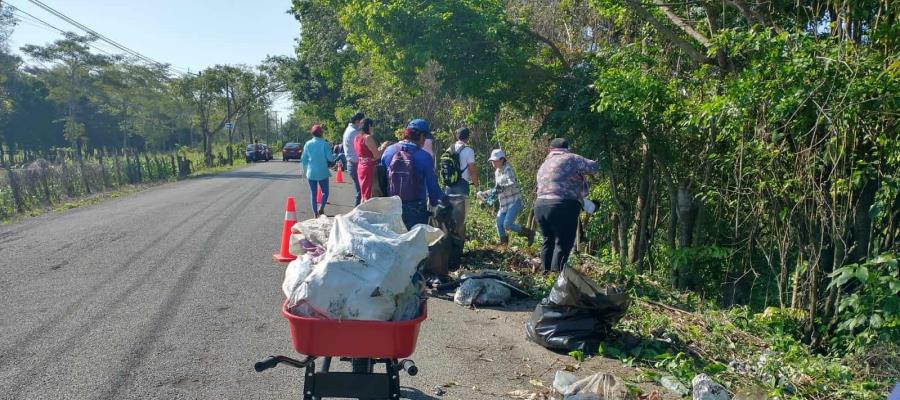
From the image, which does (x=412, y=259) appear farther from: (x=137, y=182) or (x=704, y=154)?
(x=137, y=182)

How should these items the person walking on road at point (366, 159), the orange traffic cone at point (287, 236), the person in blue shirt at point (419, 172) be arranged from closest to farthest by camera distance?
the person in blue shirt at point (419, 172)
the person walking on road at point (366, 159)
the orange traffic cone at point (287, 236)

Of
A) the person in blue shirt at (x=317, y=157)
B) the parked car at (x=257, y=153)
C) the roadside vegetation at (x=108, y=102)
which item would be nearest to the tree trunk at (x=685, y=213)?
the person in blue shirt at (x=317, y=157)

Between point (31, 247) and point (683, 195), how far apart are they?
358 inches

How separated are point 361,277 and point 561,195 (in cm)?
434

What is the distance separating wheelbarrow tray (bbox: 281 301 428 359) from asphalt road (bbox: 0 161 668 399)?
1226 mm

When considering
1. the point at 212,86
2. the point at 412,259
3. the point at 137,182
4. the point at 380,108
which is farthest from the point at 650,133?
the point at 212,86

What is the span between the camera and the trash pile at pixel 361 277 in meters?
3.22

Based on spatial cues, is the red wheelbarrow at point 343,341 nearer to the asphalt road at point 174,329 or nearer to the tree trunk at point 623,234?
the asphalt road at point 174,329

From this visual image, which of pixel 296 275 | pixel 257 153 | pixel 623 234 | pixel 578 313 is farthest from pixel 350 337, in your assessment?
pixel 257 153

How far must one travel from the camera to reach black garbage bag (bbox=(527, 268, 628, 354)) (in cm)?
523

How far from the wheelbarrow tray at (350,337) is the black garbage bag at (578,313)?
7.26 feet

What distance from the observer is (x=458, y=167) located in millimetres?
9672

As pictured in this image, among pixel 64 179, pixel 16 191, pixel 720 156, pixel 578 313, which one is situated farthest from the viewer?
pixel 64 179

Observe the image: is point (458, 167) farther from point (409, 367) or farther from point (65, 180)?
point (65, 180)
